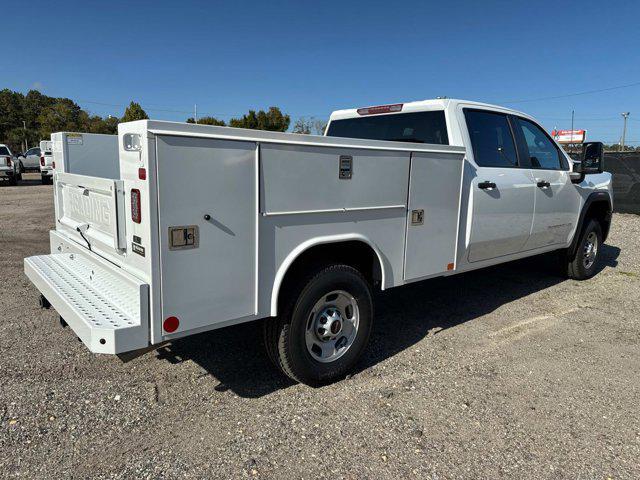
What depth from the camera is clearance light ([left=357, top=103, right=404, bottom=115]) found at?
5.02 meters

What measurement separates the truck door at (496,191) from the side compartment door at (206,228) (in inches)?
92.1

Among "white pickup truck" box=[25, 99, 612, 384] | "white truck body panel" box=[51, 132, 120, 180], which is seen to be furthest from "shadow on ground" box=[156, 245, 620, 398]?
"white truck body panel" box=[51, 132, 120, 180]

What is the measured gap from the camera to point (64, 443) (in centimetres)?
282

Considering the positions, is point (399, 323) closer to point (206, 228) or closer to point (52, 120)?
point (206, 228)

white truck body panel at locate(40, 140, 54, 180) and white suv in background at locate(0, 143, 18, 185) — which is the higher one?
white truck body panel at locate(40, 140, 54, 180)

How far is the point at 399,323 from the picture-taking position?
4.97 m

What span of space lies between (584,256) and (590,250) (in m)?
0.20

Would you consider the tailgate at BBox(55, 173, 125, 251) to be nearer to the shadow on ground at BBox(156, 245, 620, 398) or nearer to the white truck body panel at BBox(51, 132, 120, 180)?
Result: the white truck body panel at BBox(51, 132, 120, 180)

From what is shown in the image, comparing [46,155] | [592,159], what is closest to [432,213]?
[592,159]

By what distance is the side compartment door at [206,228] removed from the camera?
8.39 feet

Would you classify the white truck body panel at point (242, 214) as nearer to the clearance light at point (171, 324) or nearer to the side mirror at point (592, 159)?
the clearance light at point (171, 324)

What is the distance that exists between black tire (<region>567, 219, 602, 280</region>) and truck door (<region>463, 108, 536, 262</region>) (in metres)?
1.84

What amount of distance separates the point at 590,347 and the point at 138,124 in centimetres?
421

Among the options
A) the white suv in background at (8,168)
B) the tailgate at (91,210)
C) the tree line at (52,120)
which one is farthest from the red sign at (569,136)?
the tailgate at (91,210)
